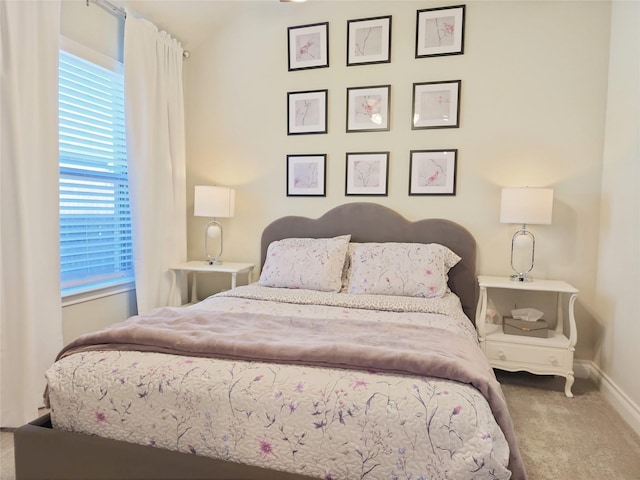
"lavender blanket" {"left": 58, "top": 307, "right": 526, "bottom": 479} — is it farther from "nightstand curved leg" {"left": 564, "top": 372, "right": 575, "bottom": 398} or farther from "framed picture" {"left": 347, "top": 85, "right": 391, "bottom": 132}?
"framed picture" {"left": 347, "top": 85, "right": 391, "bottom": 132}

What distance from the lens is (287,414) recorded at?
4.10ft

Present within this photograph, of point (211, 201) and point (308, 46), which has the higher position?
point (308, 46)

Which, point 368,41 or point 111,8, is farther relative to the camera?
point 368,41

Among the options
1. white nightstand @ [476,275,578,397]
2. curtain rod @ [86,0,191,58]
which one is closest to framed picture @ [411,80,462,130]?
white nightstand @ [476,275,578,397]

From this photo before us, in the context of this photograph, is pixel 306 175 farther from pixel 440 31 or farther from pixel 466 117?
pixel 440 31

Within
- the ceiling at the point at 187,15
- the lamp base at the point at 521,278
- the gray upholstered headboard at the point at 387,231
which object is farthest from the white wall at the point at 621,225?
the ceiling at the point at 187,15

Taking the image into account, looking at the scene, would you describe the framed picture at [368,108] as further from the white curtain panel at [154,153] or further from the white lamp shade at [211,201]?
the white curtain panel at [154,153]

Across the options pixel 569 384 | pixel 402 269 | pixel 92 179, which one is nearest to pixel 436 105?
pixel 402 269

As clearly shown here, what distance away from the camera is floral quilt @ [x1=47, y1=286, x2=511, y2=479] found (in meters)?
1.17

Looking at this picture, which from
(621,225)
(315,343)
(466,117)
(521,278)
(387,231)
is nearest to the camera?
(315,343)

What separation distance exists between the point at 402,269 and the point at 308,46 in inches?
79.1

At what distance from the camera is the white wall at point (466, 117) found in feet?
9.21

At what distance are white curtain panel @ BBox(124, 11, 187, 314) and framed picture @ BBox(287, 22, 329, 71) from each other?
98cm

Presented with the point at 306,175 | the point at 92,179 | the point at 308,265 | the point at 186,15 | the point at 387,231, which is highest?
the point at 186,15
